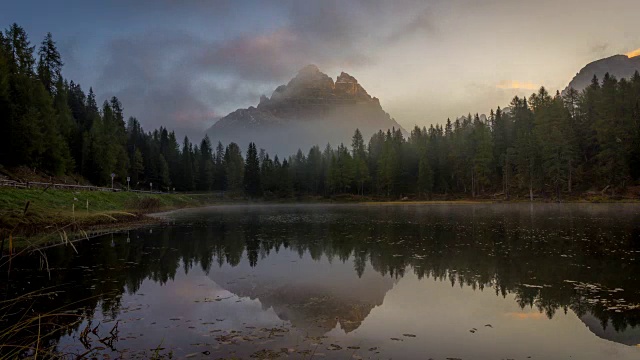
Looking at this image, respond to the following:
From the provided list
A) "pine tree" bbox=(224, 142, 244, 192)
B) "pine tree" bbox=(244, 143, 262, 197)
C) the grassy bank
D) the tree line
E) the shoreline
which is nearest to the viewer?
the shoreline

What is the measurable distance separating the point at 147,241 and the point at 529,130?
97.5 m

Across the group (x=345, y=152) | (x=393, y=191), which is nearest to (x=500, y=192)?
(x=393, y=191)

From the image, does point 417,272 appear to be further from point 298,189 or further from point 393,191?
point 298,189

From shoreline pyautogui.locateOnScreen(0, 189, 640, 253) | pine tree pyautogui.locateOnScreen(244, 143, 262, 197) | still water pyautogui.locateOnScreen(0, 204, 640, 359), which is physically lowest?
still water pyautogui.locateOnScreen(0, 204, 640, 359)

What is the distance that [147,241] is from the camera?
100 ft

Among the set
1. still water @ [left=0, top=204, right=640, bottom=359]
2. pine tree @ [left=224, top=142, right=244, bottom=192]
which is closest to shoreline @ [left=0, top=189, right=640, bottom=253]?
still water @ [left=0, top=204, right=640, bottom=359]

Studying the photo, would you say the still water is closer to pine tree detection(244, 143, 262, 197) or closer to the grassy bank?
the grassy bank

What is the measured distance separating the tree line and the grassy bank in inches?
520

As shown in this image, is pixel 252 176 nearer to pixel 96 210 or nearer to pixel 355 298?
pixel 96 210

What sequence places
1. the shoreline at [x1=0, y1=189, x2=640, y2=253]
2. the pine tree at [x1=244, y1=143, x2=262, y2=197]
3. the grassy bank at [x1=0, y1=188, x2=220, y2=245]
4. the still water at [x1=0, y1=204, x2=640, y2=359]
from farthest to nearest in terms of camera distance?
1. the pine tree at [x1=244, y1=143, x2=262, y2=197]
2. the still water at [x1=0, y1=204, x2=640, y2=359]
3. the grassy bank at [x1=0, y1=188, x2=220, y2=245]
4. the shoreline at [x1=0, y1=189, x2=640, y2=253]

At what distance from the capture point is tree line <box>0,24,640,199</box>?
63656mm

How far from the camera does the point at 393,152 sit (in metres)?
115

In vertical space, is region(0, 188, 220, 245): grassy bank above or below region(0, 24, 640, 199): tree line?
below

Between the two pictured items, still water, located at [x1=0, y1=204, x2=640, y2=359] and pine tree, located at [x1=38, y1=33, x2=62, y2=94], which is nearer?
still water, located at [x1=0, y1=204, x2=640, y2=359]
